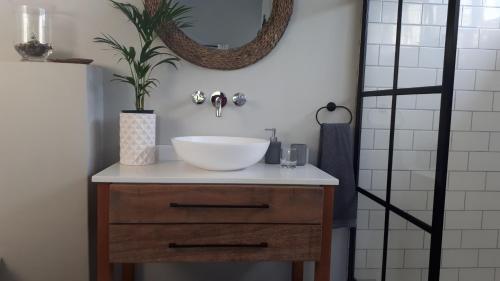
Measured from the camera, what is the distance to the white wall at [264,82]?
5.63 feet

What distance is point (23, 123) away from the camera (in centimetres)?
145

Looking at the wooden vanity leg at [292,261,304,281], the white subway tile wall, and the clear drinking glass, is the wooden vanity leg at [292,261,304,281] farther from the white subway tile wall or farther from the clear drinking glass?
the clear drinking glass

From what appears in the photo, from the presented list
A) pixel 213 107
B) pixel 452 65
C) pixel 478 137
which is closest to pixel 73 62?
pixel 213 107

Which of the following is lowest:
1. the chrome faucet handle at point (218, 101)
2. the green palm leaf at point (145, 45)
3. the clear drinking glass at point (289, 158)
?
the clear drinking glass at point (289, 158)

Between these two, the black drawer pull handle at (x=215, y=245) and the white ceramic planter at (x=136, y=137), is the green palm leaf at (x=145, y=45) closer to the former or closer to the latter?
the white ceramic planter at (x=136, y=137)

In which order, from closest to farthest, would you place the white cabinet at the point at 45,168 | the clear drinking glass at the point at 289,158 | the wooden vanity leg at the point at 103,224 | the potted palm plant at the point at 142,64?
the wooden vanity leg at the point at 103,224 < the white cabinet at the point at 45,168 < the potted palm plant at the point at 142,64 < the clear drinking glass at the point at 289,158

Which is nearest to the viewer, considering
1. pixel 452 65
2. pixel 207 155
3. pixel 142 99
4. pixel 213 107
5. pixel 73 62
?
pixel 452 65

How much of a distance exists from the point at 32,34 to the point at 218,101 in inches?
32.8

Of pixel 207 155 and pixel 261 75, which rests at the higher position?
pixel 261 75

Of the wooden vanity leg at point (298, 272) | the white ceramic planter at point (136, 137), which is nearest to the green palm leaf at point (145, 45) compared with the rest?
the white ceramic planter at point (136, 137)

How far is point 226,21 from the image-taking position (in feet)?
5.76

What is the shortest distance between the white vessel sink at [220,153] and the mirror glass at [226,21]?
58cm

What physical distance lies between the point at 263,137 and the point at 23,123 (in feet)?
3.40

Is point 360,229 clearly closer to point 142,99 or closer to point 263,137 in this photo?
point 263,137
